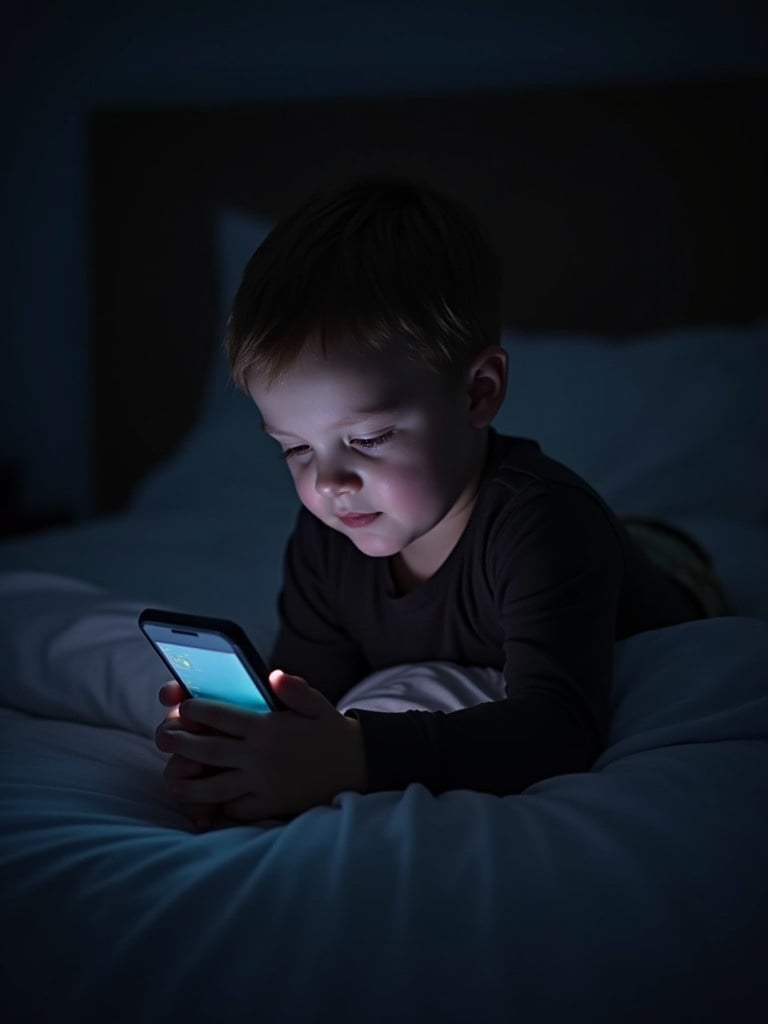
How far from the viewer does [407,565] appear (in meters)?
1.00

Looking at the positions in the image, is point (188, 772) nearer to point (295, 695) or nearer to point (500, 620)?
point (295, 695)

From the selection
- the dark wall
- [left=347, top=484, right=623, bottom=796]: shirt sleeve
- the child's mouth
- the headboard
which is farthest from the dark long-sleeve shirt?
the dark wall

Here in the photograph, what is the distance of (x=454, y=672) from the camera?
2.86 ft

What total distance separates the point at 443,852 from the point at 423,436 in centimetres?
38

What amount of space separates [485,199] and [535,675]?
1.63 metres

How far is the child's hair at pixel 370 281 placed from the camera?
80cm

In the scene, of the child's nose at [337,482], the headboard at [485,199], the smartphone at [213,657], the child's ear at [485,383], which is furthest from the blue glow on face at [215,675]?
the headboard at [485,199]

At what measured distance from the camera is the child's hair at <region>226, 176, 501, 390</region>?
2.62ft

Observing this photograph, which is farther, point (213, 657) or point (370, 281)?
point (370, 281)

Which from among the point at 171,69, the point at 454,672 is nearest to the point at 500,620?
the point at 454,672

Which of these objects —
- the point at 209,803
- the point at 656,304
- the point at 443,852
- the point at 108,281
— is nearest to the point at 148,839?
the point at 209,803

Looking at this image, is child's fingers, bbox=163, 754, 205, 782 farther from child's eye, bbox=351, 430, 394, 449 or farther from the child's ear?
the child's ear

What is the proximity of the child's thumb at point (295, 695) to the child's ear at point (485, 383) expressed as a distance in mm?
316

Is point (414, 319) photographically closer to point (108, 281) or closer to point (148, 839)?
point (148, 839)
